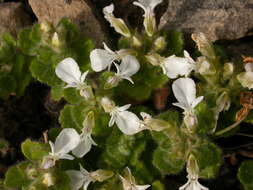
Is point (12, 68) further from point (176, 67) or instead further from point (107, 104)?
point (176, 67)

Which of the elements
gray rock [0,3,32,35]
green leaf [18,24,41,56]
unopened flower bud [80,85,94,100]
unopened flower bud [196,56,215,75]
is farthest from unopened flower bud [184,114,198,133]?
gray rock [0,3,32,35]

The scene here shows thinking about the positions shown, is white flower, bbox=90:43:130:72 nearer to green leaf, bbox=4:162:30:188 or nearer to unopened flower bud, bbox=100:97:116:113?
unopened flower bud, bbox=100:97:116:113

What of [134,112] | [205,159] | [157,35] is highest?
[157,35]

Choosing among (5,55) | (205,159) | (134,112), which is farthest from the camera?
(5,55)

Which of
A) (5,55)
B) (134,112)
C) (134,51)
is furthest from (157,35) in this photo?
(5,55)

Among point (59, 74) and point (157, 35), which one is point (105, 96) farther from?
point (157, 35)

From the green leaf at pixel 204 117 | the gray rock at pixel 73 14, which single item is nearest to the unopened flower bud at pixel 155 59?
the green leaf at pixel 204 117

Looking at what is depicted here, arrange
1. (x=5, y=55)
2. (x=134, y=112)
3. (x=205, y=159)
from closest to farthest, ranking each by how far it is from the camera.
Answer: (x=205, y=159) → (x=134, y=112) → (x=5, y=55)
